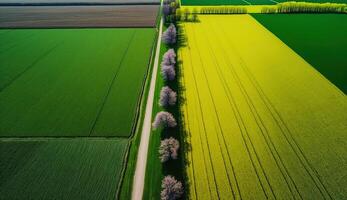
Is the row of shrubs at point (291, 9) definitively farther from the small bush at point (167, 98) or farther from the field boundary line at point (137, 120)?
the small bush at point (167, 98)

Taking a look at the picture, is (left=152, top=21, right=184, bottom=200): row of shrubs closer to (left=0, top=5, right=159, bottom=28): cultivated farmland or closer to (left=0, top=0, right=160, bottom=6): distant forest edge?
(left=0, top=5, right=159, bottom=28): cultivated farmland

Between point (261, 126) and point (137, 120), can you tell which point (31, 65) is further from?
point (261, 126)

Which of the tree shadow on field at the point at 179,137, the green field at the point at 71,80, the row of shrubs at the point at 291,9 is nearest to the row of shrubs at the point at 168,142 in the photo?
the tree shadow on field at the point at 179,137

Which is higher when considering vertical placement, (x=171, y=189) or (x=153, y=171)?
(x=171, y=189)

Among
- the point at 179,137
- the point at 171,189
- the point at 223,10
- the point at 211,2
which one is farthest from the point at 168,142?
the point at 211,2

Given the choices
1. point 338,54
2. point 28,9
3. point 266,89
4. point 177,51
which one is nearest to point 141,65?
point 177,51

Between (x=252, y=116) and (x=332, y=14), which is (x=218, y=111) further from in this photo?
(x=332, y=14)
